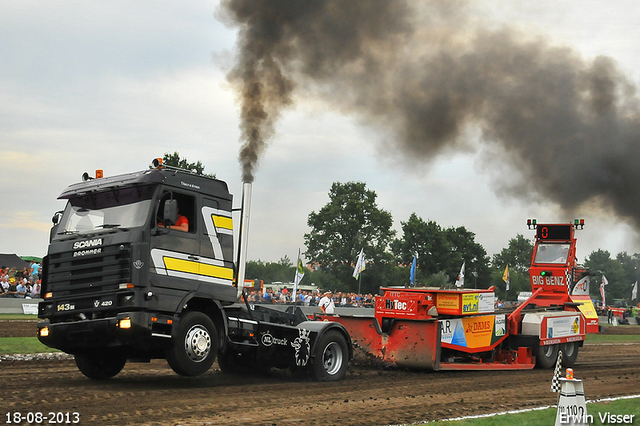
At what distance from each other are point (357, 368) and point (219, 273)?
15.2ft

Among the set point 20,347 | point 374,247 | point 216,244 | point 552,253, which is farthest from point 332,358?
point 374,247

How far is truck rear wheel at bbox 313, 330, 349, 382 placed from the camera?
11695 millimetres

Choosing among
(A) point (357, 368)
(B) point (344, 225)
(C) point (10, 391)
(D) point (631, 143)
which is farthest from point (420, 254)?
(C) point (10, 391)

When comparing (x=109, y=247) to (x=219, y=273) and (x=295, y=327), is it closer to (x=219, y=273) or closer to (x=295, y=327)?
(x=219, y=273)

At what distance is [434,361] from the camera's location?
1325 cm

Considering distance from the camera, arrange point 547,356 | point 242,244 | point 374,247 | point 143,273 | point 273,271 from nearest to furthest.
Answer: point 143,273
point 242,244
point 547,356
point 374,247
point 273,271

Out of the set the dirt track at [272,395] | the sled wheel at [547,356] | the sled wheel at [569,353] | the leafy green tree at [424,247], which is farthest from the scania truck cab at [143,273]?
the leafy green tree at [424,247]

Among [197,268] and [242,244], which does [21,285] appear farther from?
[197,268]

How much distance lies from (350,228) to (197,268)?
81703 millimetres

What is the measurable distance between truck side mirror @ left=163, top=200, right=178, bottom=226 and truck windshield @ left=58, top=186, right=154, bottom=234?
1.22 feet

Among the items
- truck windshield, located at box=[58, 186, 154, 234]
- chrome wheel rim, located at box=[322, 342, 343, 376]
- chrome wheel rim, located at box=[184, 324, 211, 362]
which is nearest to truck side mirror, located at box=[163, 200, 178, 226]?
truck windshield, located at box=[58, 186, 154, 234]

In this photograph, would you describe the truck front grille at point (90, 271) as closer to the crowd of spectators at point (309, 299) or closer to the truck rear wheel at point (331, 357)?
the truck rear wheel at point (331, 357)

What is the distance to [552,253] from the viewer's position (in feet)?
59.8

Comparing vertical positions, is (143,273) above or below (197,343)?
above
